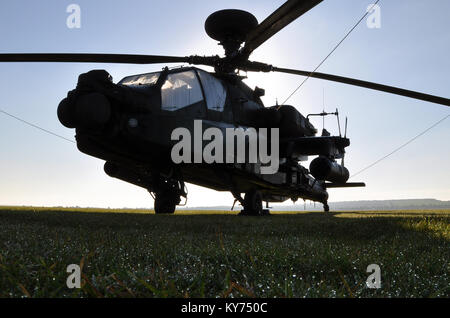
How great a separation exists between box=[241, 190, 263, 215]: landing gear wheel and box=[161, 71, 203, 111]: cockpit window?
3599 mm

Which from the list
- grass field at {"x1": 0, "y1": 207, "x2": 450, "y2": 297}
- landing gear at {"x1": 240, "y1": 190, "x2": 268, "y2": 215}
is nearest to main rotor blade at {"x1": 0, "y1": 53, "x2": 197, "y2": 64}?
grass field at {"x1": 0, "y1": 207, "x2": 450, "y2": 297}

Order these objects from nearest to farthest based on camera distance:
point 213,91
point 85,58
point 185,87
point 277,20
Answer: point 277,20
point 85,58
point 185,87
point 213,91

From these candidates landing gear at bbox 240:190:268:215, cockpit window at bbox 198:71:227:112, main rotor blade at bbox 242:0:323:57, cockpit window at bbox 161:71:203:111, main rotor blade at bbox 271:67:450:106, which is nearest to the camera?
main rotor blade at bbox 242:0:323:57

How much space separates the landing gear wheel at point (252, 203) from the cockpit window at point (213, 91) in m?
2.99

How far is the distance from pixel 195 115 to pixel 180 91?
642mm

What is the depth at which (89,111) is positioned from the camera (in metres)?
6.14

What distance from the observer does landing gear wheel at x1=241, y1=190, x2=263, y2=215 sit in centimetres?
998

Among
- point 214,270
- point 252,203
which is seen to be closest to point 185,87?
point 252,203

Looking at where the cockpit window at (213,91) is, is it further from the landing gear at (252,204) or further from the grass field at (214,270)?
the grass field at (214,270)

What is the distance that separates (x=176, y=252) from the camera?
8.02 feet

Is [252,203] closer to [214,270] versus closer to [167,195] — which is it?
[167,195]

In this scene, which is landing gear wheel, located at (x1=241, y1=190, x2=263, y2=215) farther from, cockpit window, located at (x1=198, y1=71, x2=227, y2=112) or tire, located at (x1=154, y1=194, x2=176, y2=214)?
cockpit window, located at (x1=198, y1=71, x2=227, y2=112)
